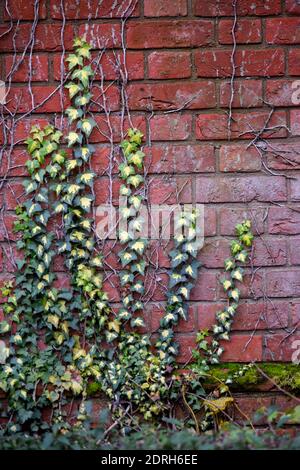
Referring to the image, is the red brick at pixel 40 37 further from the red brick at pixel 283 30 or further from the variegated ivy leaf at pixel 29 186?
the red brick at pixel 283 30

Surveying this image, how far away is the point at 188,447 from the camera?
5.60ft

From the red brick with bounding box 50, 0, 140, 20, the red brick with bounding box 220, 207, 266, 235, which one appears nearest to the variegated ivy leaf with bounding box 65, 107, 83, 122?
the red brick with bounding box 50, 0, 140, 20

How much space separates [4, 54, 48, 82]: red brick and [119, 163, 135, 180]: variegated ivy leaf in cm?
47

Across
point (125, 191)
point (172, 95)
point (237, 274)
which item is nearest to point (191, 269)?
point (237, 274)

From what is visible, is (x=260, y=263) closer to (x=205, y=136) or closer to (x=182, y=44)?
(x=205, y=136)

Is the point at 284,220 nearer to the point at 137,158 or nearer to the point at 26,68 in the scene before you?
the point at 137,158

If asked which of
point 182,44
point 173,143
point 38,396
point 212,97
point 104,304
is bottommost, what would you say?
point 38,396

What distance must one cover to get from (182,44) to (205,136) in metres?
0.38

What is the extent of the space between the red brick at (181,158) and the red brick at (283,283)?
513 millimetres

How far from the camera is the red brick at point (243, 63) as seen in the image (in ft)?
7.57

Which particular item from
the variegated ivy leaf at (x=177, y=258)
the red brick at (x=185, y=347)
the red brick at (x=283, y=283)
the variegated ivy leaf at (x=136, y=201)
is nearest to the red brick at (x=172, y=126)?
the variegated ivy leaf at (x=136, y=201)

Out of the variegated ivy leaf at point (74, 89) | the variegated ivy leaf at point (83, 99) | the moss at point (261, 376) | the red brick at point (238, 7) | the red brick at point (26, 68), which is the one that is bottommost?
the moss at point (261, 376)

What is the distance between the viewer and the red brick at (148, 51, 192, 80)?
7.60ft

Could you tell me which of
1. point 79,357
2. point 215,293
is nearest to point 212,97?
point 215,293
